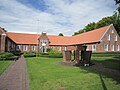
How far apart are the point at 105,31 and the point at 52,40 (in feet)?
74.6

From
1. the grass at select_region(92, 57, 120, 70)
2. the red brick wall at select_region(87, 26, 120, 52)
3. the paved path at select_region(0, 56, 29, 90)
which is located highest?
the red brick wall at select_region(87, 26, 120, 52)

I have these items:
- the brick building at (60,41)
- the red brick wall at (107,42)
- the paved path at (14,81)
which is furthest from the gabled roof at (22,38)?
the paved path at (14,81)

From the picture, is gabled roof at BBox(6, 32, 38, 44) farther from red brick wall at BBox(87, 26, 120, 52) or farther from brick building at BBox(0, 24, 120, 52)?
red brick wall at BBox(87, 26, 120, 52)

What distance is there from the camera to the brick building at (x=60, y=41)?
45.6 metres

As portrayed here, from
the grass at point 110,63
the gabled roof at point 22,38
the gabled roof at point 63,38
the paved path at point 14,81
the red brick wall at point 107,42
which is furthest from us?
the gabled roof at point 22,38

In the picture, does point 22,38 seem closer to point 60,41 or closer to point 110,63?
point 60,41

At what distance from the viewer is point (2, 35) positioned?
4081 centimetres

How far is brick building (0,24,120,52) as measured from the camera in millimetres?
45562

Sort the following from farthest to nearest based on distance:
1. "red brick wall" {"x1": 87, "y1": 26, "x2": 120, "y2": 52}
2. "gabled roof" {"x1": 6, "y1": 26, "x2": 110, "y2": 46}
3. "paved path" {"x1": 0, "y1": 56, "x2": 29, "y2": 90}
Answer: "gabled roof" {"x1": 6, "y1": 26, "x2": 110, "y2": 46}, "red brick wall" {"x1": 87, "y1": 26, "x2": 120, "y2": 52}, "paved path" {"x1": 0, "y1": 56, "x2": 29, "y2": 90}

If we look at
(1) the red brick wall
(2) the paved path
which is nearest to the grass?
(2) the paved path

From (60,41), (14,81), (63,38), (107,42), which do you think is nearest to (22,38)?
(60,41)

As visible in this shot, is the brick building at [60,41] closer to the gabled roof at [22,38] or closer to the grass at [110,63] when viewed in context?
the gabled roof at [22,38]

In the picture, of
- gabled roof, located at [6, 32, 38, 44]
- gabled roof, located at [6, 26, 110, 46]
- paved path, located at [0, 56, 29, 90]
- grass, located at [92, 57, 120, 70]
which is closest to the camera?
paved path, located at [0, 56, 29, 90]

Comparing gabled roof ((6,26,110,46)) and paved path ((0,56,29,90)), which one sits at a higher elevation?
gabled roof ((6,26,110,46))
